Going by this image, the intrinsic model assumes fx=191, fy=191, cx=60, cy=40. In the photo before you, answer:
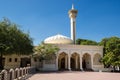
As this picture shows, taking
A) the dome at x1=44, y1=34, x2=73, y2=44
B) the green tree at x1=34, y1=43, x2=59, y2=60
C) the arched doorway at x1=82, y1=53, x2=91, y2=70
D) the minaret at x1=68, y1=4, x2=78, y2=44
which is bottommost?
the arched doorway at x1=82, y1=53, x2=91, y2=70

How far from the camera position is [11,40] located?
2823cm

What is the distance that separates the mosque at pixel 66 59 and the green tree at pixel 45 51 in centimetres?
150

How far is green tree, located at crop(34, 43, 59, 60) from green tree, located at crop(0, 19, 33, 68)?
4195 mm

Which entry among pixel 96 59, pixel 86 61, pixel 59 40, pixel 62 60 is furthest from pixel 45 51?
pixel 96 59

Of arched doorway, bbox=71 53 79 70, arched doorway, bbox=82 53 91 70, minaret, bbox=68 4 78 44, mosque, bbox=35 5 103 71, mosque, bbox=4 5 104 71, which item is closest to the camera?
mosque, bbox=4 5 104 71

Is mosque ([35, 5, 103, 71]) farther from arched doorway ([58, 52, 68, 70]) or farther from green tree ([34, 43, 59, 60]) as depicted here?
green tree ([34, 43, 59, 60])

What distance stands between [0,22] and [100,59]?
2063 centimetres

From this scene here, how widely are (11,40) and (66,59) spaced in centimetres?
1384

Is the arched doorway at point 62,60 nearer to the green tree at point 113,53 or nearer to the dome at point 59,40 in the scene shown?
the dome at point 59,40

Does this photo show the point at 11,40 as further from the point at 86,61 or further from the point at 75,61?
the point at 86,61

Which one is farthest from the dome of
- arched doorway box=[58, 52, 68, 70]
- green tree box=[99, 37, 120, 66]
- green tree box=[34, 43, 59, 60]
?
green tree box=[99, 37, 120, 66]

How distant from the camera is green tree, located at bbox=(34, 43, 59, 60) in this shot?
34.5 metres

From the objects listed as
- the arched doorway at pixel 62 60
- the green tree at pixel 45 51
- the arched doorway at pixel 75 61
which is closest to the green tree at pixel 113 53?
the arched doorway at pixel 75 61

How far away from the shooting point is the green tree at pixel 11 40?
90.8 feet
